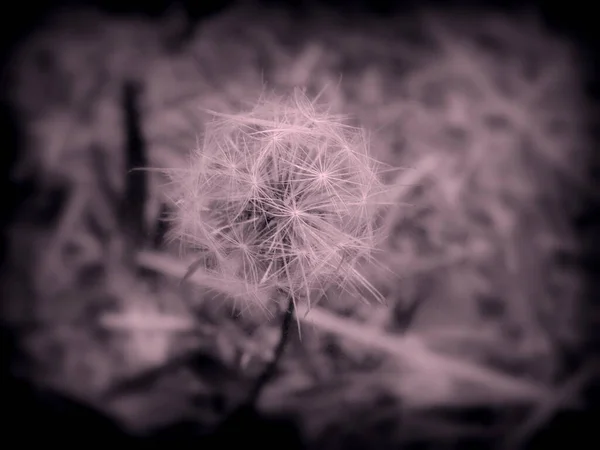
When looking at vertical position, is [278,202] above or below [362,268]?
above

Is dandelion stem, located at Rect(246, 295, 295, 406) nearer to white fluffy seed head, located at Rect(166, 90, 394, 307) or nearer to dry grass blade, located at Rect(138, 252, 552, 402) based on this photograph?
white fluffy seed head, located at Rect(166, 90, 394, 307)

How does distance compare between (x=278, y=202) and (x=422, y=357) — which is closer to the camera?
(x=278, y=202)

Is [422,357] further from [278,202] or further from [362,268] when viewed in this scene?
[278,202]

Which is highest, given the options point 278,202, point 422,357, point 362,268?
point 278,202

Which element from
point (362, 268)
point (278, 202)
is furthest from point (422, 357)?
point (278, 202)

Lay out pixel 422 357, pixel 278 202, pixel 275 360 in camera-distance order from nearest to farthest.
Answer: pixel 278 202, pixel 275 360, pixel 422 357

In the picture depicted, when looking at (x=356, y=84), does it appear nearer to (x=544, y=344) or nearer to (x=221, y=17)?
(x=221, y=17)

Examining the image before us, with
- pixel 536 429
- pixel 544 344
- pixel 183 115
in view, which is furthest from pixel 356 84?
pixel 536 429
